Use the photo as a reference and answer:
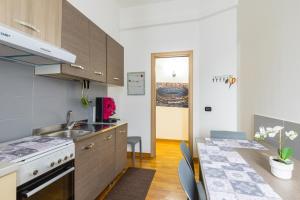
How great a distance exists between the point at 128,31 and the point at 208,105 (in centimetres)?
218

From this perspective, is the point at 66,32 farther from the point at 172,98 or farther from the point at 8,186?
the point at 172,98

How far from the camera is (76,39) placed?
1530mm

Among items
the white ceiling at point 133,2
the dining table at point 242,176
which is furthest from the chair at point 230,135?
the white ceiling at point 133,2

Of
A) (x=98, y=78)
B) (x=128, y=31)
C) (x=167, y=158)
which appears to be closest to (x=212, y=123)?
(x=167, y=158)

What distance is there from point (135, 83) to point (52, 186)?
7.43ft

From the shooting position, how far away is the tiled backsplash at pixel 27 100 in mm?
1229

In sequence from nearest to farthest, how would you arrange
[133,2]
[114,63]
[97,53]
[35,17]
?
1. [35,17]
2. [97,53]
3. [114,63]
4. [133,2]

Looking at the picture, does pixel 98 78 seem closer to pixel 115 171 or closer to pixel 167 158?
pixel 115 171

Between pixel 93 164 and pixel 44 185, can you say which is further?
pixel 93 164

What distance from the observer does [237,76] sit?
2.60 meters

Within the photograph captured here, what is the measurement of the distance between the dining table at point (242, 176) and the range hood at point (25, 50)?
1.31 metres

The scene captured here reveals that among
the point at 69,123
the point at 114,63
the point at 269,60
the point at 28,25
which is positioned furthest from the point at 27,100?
the point at 269,60

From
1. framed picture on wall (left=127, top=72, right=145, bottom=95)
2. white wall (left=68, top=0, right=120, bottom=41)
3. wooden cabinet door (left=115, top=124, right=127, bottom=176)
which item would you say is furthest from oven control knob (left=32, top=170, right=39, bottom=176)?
framed picture on wall (left=127, top=72, right=145, bottom=95)

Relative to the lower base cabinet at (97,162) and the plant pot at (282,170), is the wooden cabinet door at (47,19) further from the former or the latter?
the plant pot at (282,170)
